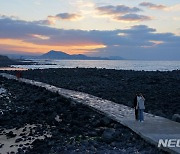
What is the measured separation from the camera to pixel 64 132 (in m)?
14.3

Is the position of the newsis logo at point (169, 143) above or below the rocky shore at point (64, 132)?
above

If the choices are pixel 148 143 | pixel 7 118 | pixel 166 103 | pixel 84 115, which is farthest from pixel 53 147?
pixel 166 103

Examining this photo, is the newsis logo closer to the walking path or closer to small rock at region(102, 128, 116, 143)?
the walking path

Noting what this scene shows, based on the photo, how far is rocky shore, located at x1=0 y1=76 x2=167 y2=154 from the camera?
1166 centimetres

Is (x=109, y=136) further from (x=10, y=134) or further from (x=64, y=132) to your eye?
(x=10, y=134)

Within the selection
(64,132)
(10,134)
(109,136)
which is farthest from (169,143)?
(10,134)

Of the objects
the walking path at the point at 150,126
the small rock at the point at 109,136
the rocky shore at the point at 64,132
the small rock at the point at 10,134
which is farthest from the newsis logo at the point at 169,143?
the small rock at the point at 10,134

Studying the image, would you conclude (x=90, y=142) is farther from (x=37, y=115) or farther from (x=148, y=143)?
(x=37, y=115)

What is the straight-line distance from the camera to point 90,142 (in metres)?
12.0

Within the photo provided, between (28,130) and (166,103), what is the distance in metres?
11.4

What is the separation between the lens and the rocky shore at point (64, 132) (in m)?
11.7

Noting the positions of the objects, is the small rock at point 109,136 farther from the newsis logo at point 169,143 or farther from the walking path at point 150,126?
the newsis logo at point 169,143

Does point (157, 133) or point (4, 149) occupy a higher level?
point (157, 133)

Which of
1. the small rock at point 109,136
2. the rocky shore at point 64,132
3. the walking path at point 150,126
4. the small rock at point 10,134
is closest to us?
the walking path at point 150,126
